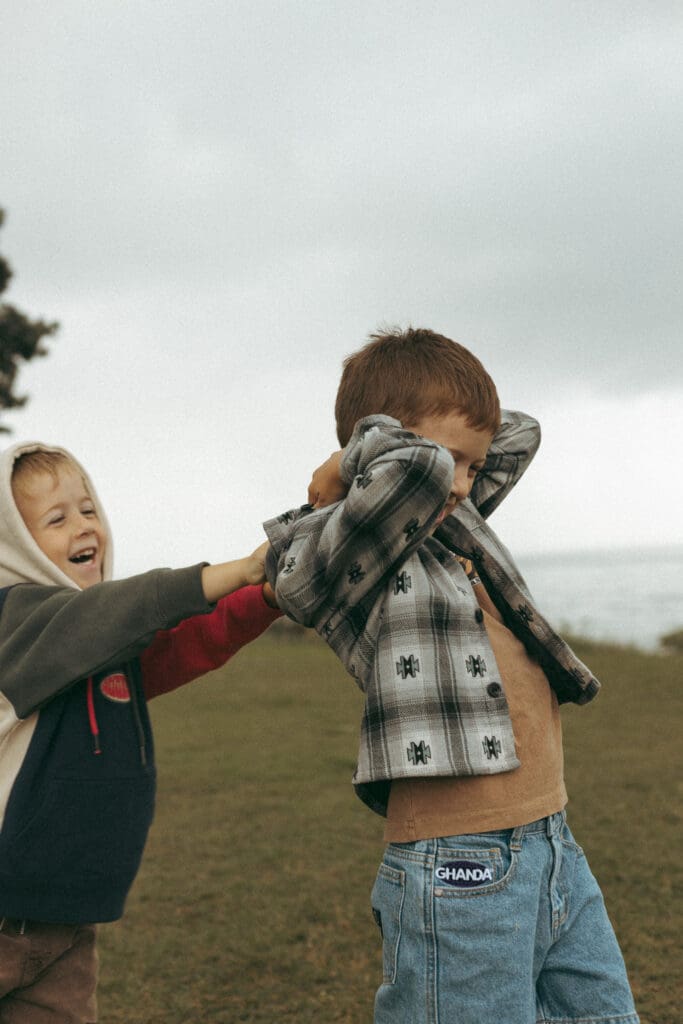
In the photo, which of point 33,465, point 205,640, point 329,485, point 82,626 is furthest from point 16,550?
point 329,485

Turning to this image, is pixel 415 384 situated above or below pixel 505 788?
above

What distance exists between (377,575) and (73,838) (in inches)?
36.5

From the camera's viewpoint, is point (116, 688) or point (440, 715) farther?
point (116, 688)

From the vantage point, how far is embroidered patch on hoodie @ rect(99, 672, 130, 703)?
242 centimetres

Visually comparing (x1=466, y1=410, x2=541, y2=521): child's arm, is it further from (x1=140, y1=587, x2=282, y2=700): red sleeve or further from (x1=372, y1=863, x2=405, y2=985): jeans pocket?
(x1=372, y1=863, x2=405, y2=985): jeans pocket

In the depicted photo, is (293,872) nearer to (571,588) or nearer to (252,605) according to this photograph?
(252,605)

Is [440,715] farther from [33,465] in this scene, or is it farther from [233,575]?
[33,465]

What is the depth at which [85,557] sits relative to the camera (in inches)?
101

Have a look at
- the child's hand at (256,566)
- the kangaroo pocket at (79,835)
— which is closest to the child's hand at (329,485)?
the child's hand at (256,566)

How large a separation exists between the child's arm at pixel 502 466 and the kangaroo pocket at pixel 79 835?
0.99 metres

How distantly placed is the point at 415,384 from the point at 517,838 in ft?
2.74

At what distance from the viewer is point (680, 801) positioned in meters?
5.17

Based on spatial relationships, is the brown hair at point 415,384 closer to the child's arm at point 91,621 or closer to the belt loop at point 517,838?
the child's arm at point 91,621

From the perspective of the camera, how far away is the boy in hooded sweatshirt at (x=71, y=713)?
2230mm
